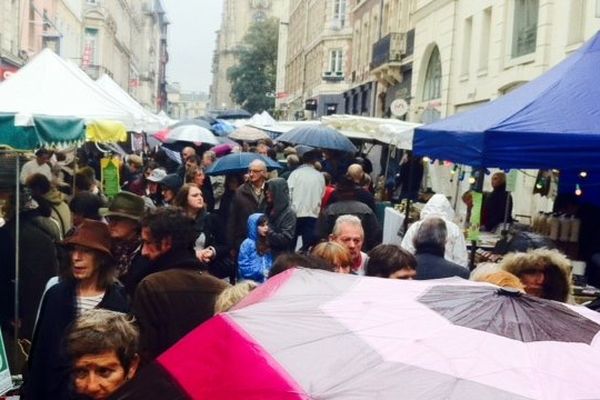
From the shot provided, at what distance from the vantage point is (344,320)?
2.57 metres

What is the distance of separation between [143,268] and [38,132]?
253cm

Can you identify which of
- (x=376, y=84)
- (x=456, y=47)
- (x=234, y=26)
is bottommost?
(x=456, y=47)

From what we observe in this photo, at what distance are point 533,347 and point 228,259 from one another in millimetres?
5891

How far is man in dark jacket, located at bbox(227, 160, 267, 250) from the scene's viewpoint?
9109 mm

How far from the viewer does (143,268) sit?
498 cm

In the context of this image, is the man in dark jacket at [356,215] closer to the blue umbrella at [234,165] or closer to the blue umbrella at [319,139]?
the blue umbrella at [234,165]

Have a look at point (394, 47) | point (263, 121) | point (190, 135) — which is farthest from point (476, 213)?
point (394, 47)

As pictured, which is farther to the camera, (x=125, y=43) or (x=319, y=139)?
(x=125, y=43)

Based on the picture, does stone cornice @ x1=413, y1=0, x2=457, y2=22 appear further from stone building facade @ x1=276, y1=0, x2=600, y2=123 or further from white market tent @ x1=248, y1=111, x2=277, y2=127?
white market tent @ x1=248, y1=111, x2=277, y2=127

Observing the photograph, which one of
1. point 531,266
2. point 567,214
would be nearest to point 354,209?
point 567,214

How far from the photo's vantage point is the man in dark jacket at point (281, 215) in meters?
7.93

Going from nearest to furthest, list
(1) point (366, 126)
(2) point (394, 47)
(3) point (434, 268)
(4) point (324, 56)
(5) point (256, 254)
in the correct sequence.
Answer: (3) point (434, 268), (5) point (256, 254), (1) point (366, 126), (2) point (394, 47), (4) point (324, 56)

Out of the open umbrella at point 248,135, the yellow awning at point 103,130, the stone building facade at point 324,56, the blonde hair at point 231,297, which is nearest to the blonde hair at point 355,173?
the yellow awning at point 103,130

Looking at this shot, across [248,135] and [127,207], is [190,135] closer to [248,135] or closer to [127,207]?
[248,135]
